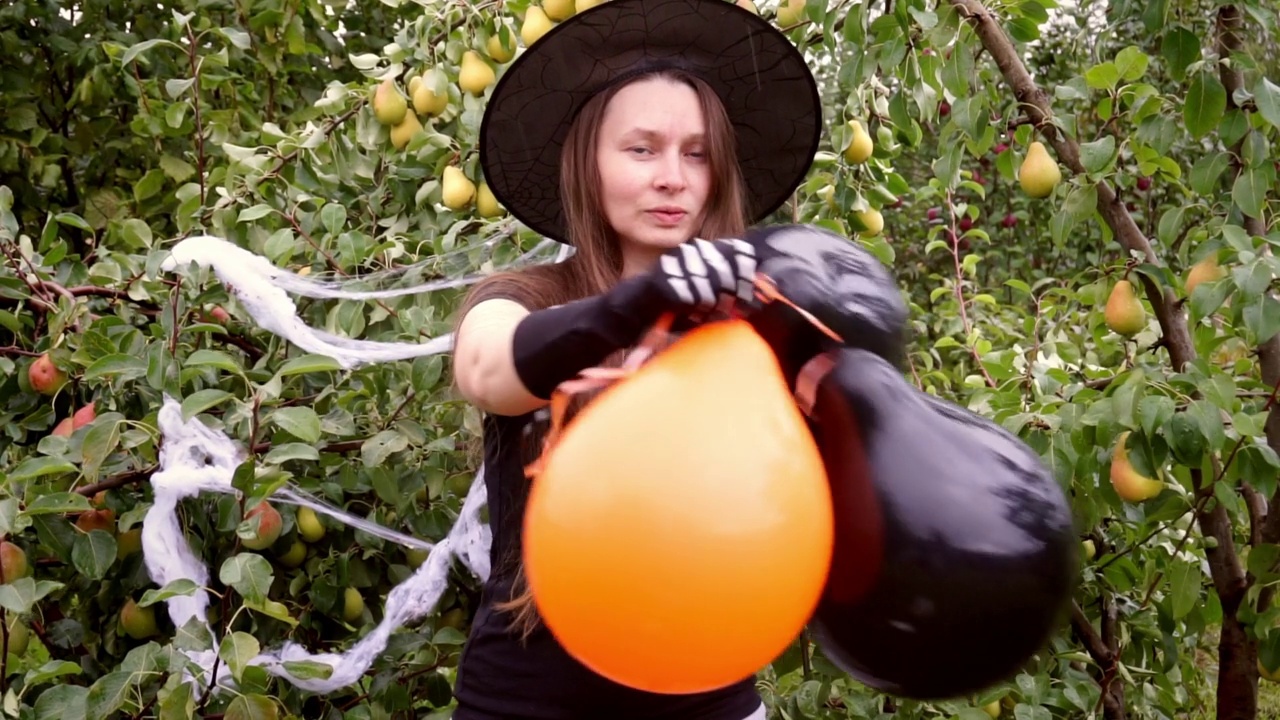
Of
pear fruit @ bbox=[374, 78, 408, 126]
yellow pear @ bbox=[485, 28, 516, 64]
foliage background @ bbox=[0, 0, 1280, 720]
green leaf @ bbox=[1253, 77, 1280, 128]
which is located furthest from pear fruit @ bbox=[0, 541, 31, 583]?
green leaf @ bbox=[1253, 77, 1280, 128]

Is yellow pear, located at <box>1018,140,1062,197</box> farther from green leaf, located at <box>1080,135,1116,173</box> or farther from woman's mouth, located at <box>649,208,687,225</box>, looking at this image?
woman's mouth, located at <box>649,208,687,225</box>

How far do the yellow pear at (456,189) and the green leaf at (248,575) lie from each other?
77 centimetres

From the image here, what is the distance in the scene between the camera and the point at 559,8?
204 cm

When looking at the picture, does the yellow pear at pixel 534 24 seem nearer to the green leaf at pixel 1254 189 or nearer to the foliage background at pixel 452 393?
the foliage background at pixel 452 393

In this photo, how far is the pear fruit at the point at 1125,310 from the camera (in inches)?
71.2

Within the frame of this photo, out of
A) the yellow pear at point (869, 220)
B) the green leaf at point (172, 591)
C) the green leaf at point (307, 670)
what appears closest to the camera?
the green leaf at point (172, 591)

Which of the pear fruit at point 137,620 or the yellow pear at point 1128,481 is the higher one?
the yellow pear at point 1128,481

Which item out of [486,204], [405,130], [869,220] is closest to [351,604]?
[486,204]

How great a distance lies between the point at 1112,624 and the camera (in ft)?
6.51

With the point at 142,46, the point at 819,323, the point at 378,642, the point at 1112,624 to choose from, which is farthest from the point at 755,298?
the point at 142,46

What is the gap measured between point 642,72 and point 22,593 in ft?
3.53

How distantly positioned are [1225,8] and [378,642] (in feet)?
5.25

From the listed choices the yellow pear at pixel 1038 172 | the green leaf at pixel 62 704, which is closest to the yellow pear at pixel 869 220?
the yellow pear at pixel 1038 172

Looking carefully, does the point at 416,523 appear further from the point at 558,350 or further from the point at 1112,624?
the point at 1112,624
